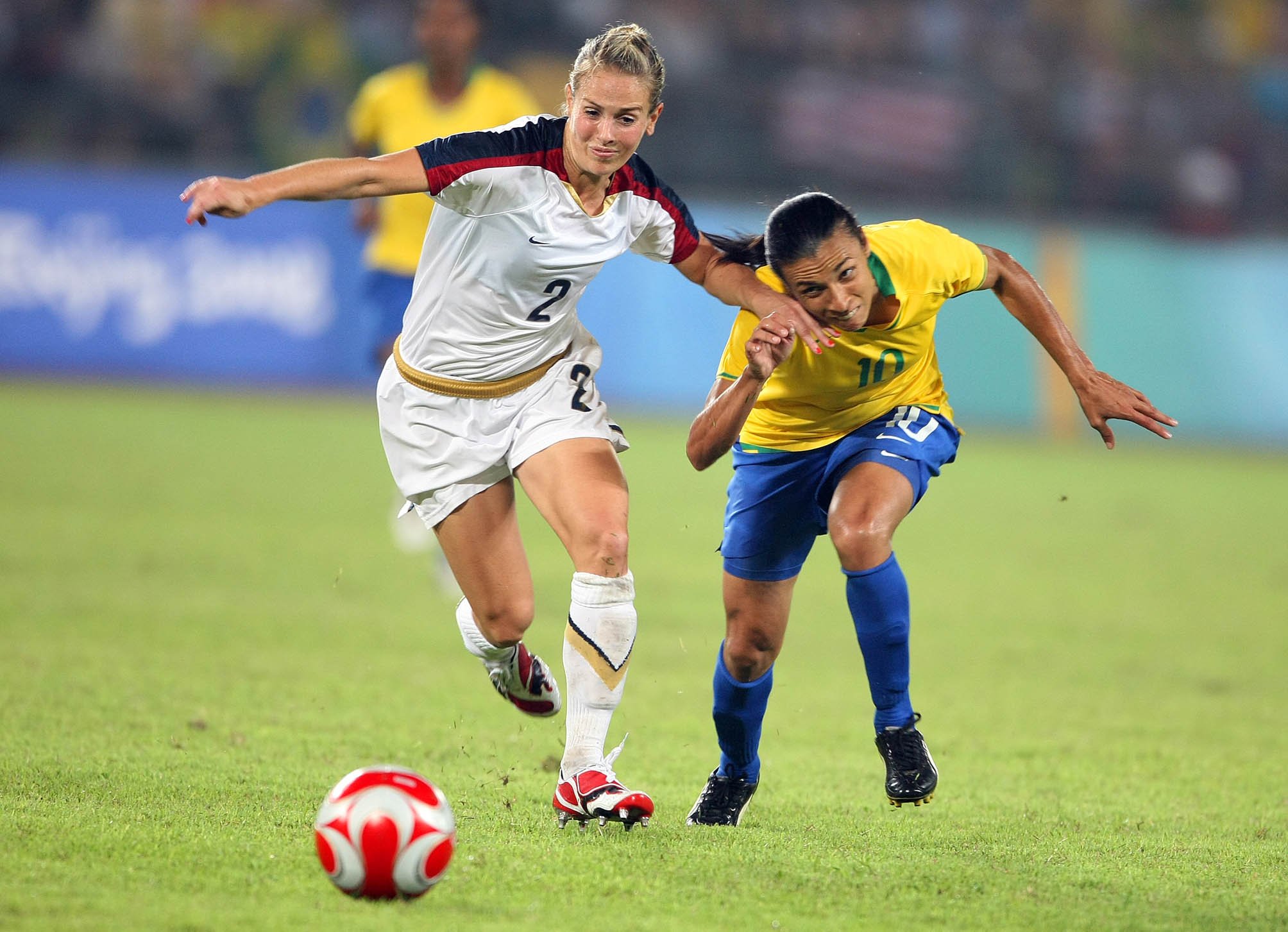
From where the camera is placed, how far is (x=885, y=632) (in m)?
4.28

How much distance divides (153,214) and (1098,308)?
977 centimetres

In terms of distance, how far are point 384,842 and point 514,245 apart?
1.79m

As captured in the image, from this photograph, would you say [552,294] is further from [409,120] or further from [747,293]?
[409,120]

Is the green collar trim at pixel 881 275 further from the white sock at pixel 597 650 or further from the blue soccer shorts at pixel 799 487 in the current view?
the white sock at pixel 597 650

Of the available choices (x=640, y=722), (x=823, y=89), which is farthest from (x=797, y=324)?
(x=823, y=89)

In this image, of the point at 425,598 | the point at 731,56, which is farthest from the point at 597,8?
the point at 425,598

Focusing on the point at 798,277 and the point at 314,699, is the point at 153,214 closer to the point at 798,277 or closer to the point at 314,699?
the point at 314,699

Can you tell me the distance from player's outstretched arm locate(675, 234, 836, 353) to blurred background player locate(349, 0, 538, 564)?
331cm

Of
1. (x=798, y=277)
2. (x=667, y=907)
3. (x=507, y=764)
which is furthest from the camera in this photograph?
(x=507, y=764)

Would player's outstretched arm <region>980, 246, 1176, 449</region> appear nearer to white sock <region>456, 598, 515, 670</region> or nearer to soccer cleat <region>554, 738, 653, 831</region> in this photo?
soccer cleat <region>554, 738, 653, 831</region>

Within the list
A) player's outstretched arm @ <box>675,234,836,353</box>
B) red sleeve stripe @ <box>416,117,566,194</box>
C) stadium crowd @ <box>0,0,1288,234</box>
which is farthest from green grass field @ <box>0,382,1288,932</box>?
stadium crowd @ <box>0,0,1288,234</box>

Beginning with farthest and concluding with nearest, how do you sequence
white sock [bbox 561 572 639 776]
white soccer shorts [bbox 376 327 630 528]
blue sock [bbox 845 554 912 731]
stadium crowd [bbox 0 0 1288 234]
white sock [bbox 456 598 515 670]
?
stadium crowd [bbox 0 0 1288 234]
white sock [bbox 456 598 515 670]
white soccer shorts [bbox 376 327 630 528]
blue sock [bbox 845 554 912 731]
white sock [bbox 561 572 639 776]

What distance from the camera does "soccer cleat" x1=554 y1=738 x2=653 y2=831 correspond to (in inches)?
154

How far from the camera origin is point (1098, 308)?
1617cm
